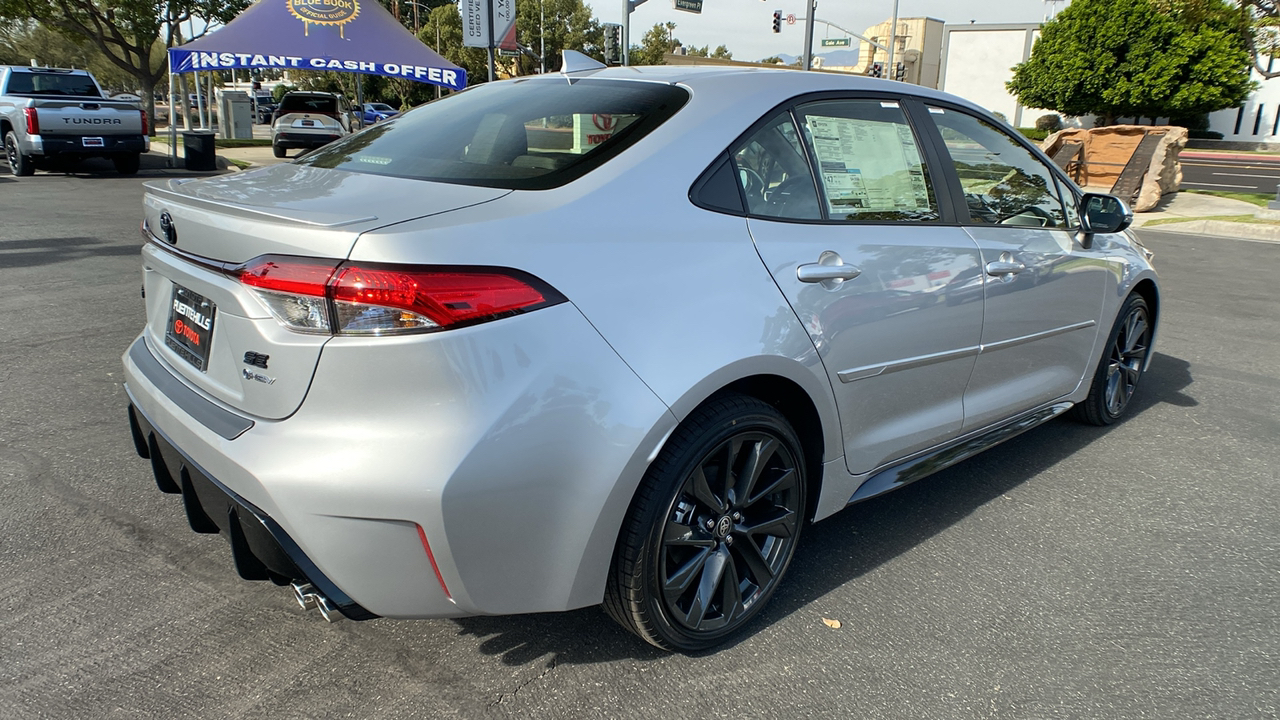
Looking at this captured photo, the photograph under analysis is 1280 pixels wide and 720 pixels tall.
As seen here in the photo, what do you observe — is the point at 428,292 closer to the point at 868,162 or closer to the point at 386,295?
the point at 386,295

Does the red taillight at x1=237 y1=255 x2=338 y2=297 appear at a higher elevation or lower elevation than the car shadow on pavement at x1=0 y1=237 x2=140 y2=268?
higher

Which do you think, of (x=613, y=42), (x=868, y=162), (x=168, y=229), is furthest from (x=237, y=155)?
(x=868, y=162)

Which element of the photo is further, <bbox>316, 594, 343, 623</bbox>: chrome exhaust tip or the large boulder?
the large boulder

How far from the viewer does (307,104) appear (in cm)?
2506

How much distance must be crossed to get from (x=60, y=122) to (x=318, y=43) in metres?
4.73

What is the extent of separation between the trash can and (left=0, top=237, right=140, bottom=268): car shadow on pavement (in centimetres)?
907

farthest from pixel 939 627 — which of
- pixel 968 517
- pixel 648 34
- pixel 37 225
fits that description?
pixel 648 34

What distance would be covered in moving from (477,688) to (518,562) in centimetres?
50

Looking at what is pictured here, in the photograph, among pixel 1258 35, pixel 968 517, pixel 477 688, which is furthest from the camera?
pixel 1258 35

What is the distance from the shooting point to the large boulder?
53.5 feet

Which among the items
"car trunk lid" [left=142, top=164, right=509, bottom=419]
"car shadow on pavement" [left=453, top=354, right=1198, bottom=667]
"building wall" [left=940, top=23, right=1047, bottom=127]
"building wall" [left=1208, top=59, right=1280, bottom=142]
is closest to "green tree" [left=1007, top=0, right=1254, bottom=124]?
"building wall" [left=1208, top=59, right=1280, bottom=142]

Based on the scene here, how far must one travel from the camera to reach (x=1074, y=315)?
12.6ft

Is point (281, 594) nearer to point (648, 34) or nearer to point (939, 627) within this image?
point (939, 627)

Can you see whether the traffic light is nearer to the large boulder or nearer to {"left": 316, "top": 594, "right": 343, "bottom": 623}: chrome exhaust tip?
the large boulder
